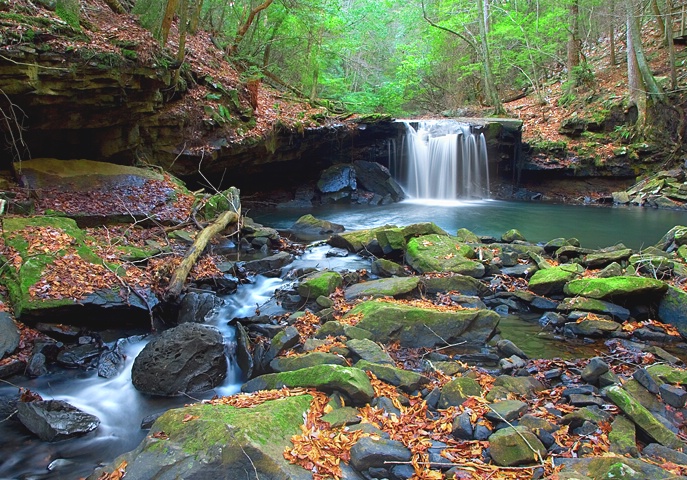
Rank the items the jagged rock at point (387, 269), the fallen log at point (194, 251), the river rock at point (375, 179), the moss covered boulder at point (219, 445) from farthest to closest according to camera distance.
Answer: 1. the river rock at point (375, 179)
2. the jagged rock at point (387, 269)
3. the fallen log at point (194, 251)
4. the moss covered boulder at point (219, 445)

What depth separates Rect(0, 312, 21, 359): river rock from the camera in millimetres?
4816

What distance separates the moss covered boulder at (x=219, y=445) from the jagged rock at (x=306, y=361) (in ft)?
3.08

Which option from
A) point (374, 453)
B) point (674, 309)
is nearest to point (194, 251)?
point (374, 453)

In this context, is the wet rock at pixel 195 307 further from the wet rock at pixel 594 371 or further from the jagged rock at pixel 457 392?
the wet rock at pixel 594 371

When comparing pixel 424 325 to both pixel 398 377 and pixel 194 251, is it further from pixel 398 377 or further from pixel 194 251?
pixel 194 251

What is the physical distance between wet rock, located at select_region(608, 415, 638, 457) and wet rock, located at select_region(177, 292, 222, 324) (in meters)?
5.10

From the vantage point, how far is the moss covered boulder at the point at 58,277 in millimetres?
5402

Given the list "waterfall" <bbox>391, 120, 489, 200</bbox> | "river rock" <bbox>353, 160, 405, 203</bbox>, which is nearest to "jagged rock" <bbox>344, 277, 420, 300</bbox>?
"river rock" <bbox>353, 160, 405, 203</bbox>

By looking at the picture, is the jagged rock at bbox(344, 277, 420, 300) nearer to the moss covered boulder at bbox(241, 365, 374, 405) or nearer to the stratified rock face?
the stratified rock face

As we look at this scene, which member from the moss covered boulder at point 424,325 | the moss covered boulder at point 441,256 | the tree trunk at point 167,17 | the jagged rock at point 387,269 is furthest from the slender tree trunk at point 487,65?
the moss covered boulder at point 424,325

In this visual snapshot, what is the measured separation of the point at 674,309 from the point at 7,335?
27.5 ft

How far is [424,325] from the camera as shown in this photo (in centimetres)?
536

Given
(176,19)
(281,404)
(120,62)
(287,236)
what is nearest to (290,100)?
(176,19)

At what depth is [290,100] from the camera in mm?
18094
